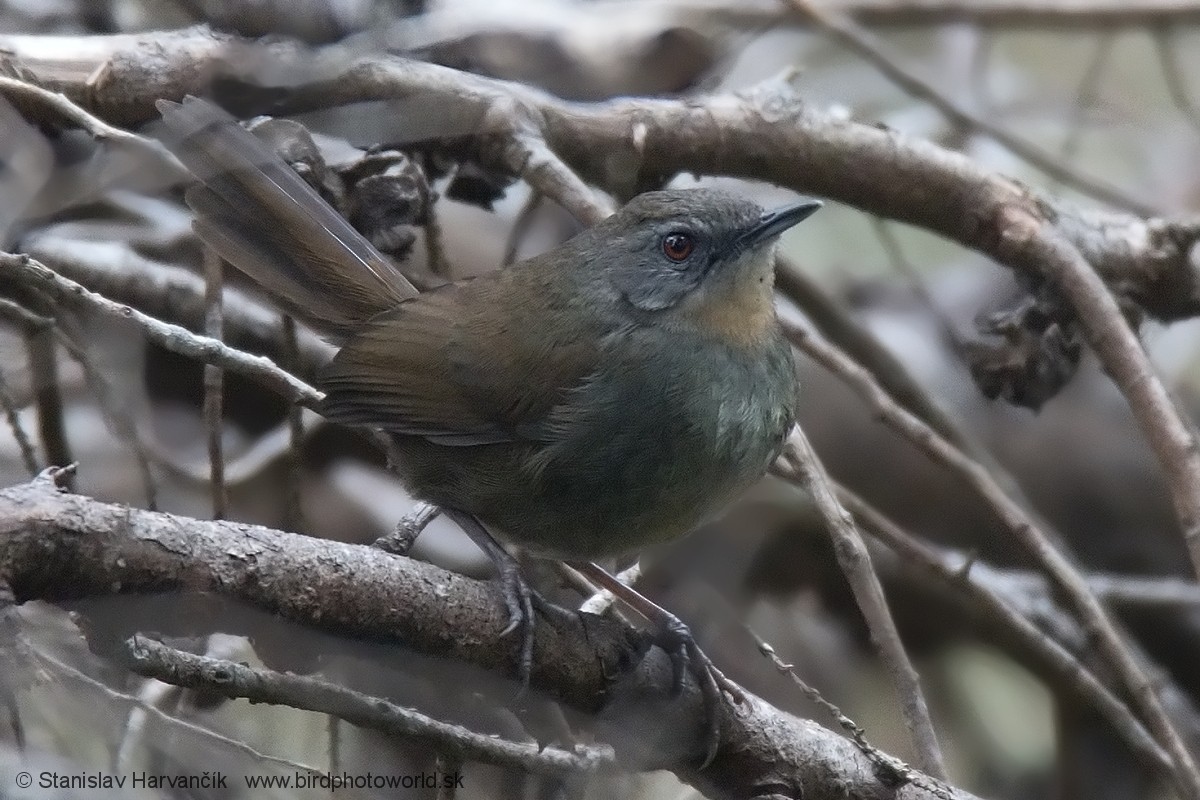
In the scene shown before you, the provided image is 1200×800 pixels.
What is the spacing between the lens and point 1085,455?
17.8 feet

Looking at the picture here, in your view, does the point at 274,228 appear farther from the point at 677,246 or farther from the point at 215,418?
the point at 677,246

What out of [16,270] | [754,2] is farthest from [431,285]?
[754,2]

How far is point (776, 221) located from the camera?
326cm

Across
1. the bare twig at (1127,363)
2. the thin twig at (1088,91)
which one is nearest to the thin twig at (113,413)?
the bare twig at (1127,363)

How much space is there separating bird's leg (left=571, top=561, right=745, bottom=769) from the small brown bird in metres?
0.16

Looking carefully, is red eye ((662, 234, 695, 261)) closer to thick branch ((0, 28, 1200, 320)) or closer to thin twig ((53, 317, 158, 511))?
thick branch ((0, 28, 1200, 320))

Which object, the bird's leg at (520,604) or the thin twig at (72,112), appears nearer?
the bird's leg at (520,604)

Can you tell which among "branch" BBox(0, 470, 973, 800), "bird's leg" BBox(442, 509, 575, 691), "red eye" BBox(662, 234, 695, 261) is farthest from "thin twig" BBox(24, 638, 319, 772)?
"red eye" BBox(662, 234, 695, 261)

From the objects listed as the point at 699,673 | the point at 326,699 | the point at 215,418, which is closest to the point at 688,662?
the point at 699,673

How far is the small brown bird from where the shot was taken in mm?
2994

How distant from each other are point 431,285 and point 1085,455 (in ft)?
9.76

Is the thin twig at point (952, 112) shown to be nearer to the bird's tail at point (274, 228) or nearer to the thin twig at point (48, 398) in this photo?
the bird's tail at point (274, 228)

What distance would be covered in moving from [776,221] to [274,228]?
4.38ft

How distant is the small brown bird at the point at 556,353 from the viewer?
2.99m
